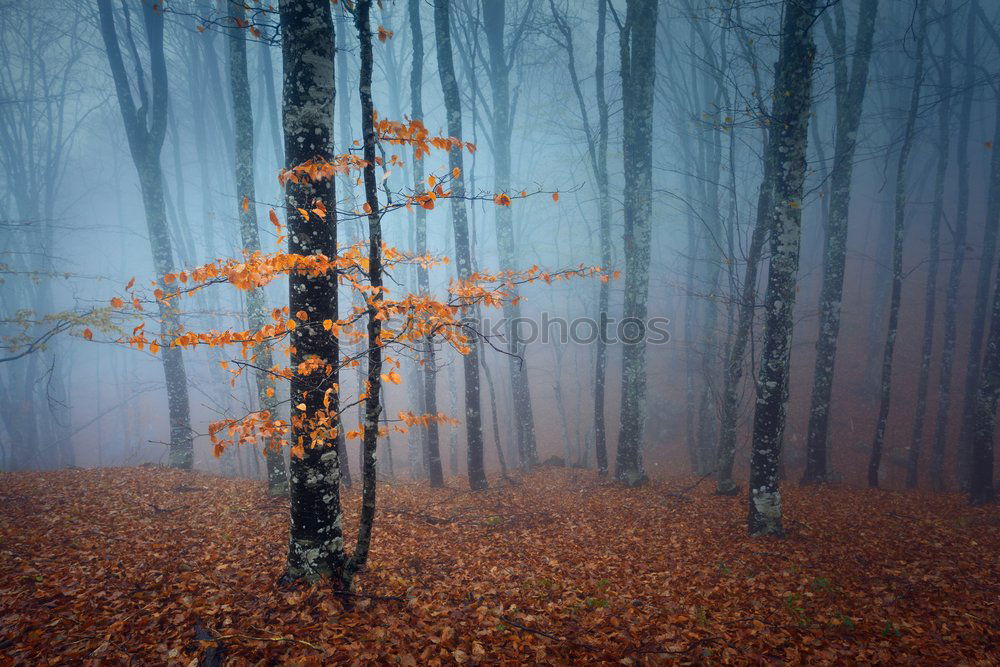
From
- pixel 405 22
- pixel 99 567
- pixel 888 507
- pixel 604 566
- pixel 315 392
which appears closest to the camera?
pixel 315 392

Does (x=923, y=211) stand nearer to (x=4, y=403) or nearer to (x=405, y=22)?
(x=405, y=22)

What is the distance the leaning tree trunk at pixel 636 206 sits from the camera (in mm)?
10656

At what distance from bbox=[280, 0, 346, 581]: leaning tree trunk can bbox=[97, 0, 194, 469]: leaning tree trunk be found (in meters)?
10.1

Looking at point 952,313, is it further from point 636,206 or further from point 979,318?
point 636,206

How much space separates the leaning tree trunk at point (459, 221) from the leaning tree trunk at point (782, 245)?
21.1 ft

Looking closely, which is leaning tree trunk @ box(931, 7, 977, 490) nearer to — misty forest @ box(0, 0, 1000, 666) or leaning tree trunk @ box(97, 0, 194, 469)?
misty forest @ box(0, 0, 1000, 666)

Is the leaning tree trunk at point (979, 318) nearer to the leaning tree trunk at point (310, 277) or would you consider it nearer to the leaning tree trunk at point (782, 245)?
the leaning tree trunk at point (782, 245)

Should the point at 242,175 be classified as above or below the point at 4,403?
above

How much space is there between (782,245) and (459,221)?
7392mm

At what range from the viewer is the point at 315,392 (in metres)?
4.33

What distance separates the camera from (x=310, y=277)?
14.0ft

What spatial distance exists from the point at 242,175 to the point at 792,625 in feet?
41.2

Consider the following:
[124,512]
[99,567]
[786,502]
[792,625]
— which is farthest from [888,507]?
[124,512]

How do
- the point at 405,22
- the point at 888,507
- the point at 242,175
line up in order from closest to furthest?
the point at 888,507, the point at 242,175, the point at 405,22
